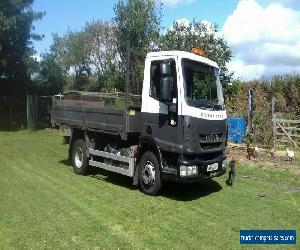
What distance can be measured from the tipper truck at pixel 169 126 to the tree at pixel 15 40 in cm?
1458

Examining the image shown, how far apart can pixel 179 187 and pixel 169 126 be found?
2173 mm

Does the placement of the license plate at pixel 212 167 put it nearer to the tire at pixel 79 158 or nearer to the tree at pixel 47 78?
the tire at pixel 79 158

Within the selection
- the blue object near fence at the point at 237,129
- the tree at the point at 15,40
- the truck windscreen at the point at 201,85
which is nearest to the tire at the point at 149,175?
the truck windscreen at the point at 201,85

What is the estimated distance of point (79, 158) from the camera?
11.9 meters

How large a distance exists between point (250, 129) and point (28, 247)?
1280 cm

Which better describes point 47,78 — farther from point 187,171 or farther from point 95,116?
point 187,171

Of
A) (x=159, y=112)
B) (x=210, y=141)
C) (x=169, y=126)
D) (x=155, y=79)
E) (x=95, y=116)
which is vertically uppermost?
(x=155, y=79)

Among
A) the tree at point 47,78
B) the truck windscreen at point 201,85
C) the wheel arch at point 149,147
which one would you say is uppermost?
the tree at point 47,78

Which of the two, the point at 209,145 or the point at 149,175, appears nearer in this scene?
the point at 209,145

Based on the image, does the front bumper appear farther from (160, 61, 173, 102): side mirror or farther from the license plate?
(160, 61, 173, 102): side mirror

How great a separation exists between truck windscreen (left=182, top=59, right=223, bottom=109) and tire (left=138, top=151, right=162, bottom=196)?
156 centimetres

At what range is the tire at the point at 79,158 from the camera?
11.6m

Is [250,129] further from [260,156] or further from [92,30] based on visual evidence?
[92,30]

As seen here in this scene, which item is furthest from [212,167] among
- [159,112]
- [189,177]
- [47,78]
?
[47,78]
